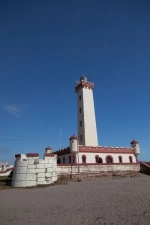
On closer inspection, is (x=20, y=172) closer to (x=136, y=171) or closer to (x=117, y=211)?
(x=117, y=211)

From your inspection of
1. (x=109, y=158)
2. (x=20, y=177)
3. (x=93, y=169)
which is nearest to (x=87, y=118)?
(x=109, y=158)

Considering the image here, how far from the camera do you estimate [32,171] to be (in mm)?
20422

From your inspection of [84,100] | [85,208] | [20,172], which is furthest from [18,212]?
[84,100]

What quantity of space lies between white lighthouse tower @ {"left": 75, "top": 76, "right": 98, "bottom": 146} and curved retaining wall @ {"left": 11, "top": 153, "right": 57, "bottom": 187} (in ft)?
44.6

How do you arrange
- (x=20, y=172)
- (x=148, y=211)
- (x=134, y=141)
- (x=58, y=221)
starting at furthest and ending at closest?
(x=134, y=141)
(x=20, y=172)
(x=148, y=211)
(x=58, y=221)

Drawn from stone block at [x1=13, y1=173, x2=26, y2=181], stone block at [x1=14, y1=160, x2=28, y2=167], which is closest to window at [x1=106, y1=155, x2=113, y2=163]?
stone block at [x1=14, y1=160, x2=28, y2=167]

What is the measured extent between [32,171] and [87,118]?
17.8m

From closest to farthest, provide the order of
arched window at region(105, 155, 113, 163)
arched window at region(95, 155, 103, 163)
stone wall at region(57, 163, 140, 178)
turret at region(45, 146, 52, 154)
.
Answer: stone wall at region(57, 163, 140, 178), arched window at region(95, 155, 103, 163), arched window at region(105, 155, 113, 163), turret at region(45, 146, 52, 154)

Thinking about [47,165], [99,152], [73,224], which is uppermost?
[99,152]

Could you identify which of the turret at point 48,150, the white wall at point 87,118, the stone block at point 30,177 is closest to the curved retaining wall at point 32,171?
the stone block at point 30,177

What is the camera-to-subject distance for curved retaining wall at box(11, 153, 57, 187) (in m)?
20.1

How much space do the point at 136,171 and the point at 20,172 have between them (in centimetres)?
2003

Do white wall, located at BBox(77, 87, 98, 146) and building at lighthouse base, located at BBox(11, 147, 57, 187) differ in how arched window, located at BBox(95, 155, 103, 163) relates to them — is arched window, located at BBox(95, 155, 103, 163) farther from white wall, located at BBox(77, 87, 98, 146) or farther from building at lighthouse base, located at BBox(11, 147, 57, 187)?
building at lighthouse base, located at BBox(11, 147, 57, 187)

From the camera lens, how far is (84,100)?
3744 cm
